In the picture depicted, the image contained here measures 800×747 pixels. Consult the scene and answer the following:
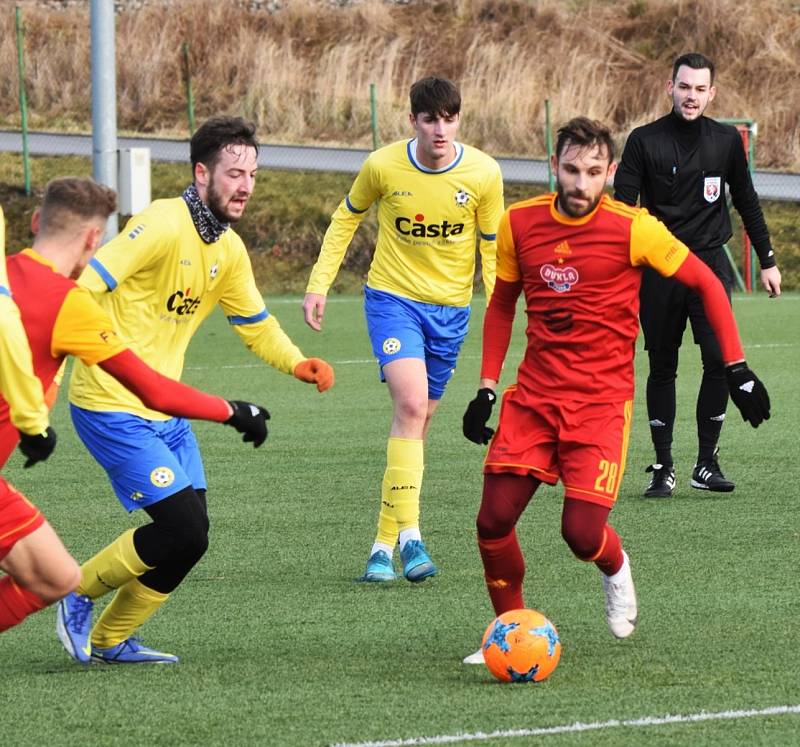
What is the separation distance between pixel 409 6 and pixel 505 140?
25.3ft

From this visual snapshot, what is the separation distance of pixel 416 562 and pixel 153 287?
6.28 ft

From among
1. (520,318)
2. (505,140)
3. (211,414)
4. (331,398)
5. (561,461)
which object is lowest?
(505,140)

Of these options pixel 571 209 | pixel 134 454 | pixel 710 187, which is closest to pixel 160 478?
pixel 134 454

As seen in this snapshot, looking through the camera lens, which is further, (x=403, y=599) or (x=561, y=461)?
(x=403, y=599)

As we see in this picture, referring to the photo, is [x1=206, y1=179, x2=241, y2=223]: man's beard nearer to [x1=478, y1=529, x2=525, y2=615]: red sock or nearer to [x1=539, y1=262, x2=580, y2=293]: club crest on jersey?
[x1=539, y1=262, x2=580, y2=293]: club crest on jersey

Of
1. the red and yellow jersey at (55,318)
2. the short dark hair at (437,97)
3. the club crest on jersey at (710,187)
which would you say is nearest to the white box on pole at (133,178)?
the club crest on jersey at (710,187)

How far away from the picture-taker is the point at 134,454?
5.95m

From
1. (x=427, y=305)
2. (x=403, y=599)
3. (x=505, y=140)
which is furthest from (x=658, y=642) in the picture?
(x=505, y=140)

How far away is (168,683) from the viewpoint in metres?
5.70

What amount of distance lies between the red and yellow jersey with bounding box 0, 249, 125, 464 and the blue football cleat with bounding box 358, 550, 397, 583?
8.41 feet

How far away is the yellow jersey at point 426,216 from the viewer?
7.94m

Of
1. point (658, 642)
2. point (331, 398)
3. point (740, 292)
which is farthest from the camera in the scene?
point (740, 292)

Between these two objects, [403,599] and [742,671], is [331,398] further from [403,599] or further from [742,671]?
[742,671]

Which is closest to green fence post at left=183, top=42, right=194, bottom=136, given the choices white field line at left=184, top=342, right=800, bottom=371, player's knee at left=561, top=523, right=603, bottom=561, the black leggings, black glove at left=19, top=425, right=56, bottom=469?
white field line at left=184, top=342, right=800, bottom=371
